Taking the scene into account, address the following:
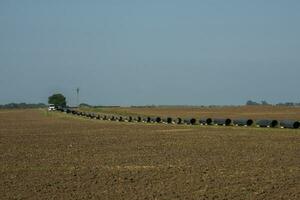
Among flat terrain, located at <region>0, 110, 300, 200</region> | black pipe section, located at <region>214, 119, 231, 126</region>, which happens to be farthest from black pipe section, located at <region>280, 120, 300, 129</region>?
flat terrain, located at <region>0, 110, 300, 200</region>

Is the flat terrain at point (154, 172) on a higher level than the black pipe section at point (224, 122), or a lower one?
lower

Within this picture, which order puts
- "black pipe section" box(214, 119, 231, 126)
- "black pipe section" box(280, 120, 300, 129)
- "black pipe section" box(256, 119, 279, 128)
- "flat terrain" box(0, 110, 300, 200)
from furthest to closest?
"black pipe section" box(214, 119, 231, 126) → "black pipe section" box(256, 119, 279, 128) → "black pipe section" box(280, 120, 300, 129) → "flat terrain" box(0, 110, 300, 200)

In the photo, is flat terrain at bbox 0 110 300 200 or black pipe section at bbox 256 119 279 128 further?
black pipe section at bbox 256 119 279 128

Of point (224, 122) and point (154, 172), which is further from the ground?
point (224, 122)

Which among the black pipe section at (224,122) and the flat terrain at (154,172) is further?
the black pipe section at (224,122)

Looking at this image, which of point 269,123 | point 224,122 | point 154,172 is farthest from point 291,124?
point 154,172

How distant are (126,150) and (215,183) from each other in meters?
13.5

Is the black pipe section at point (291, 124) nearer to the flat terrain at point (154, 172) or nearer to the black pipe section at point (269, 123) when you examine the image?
the black pipe section at point (269, 123)

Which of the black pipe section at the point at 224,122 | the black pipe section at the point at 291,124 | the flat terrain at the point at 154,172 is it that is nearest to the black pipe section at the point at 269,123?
the black pipe section at the point at 291,124

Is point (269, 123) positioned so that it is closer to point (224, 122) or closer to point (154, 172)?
point (224, 122)

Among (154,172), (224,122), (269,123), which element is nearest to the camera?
(154,172)

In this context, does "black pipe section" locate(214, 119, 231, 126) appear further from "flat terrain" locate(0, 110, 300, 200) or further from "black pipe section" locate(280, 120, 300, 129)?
"flat terrain" locate(0, 110, 300, 200)

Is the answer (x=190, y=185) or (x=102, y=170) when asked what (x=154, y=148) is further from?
(x=190, y=185)

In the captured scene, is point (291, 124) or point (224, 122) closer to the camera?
point (291, 124)
